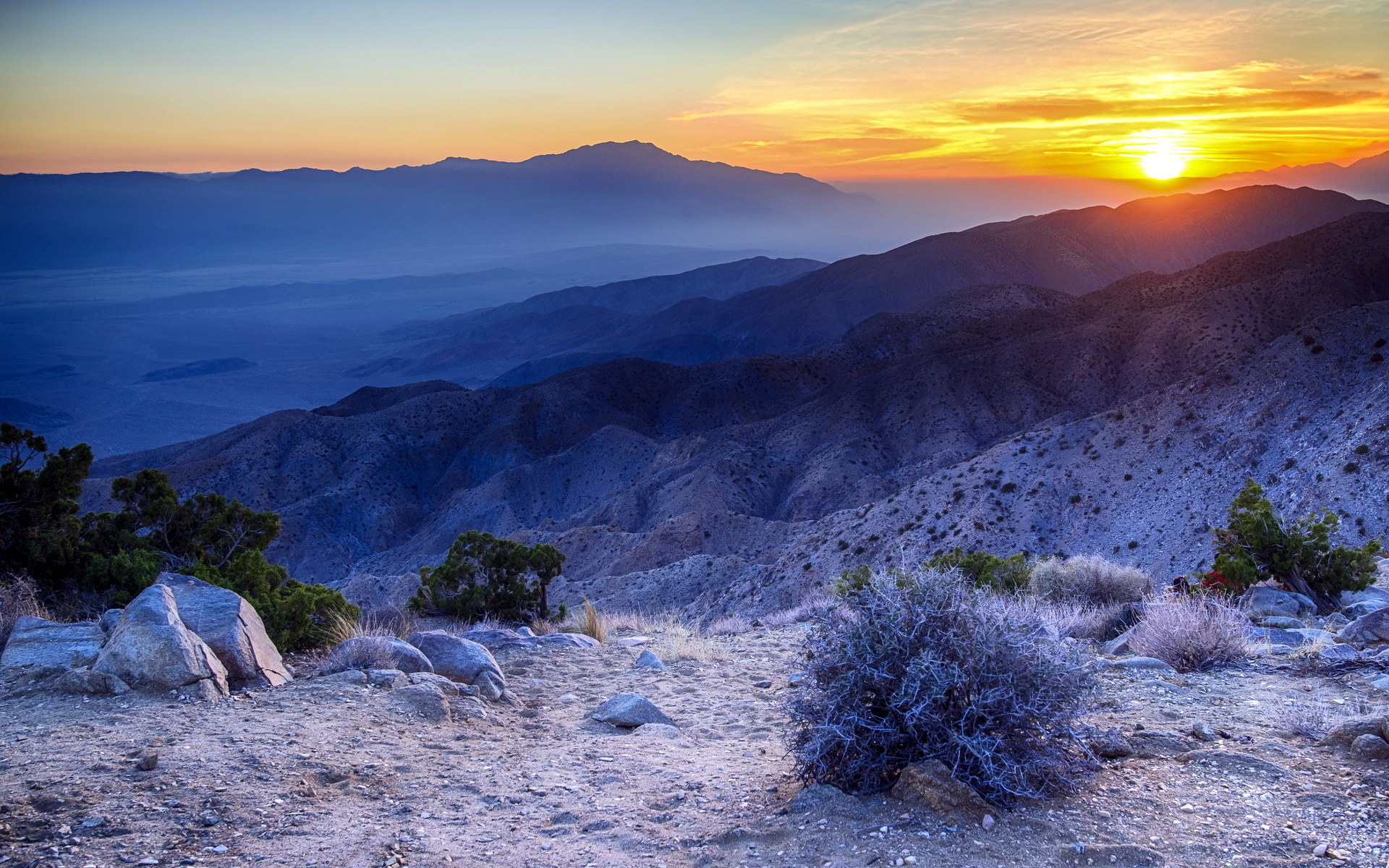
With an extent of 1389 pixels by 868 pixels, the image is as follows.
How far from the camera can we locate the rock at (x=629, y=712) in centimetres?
722

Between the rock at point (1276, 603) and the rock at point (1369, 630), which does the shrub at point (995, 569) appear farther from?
the rock at point (1369, 630)

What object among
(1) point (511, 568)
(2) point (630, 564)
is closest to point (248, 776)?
(1) point (511, 568)

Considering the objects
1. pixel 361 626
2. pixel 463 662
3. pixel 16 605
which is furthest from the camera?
pixel 361 626

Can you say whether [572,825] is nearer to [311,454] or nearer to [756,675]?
[756,675]

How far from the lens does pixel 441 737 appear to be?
6.60 metres

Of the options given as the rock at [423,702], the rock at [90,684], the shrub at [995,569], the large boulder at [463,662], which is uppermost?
the rock at [90,684]

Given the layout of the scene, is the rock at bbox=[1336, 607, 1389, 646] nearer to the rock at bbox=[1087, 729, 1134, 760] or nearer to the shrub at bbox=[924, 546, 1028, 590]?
the rock at bbox=[1087, 729, 1134, 760]

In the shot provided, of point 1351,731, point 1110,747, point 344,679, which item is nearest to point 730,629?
point 344,679

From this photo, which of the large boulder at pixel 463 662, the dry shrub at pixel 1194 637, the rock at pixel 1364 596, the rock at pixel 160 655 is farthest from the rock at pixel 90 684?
the rock at pixel 1364 596

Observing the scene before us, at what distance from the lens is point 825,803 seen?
496 centimetres

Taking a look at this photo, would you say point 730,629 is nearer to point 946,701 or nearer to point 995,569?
point 995,569

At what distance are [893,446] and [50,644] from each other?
147 ft

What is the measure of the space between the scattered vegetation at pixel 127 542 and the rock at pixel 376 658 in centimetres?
145

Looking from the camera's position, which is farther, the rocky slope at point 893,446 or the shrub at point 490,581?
the rocky slope at point 893,446
